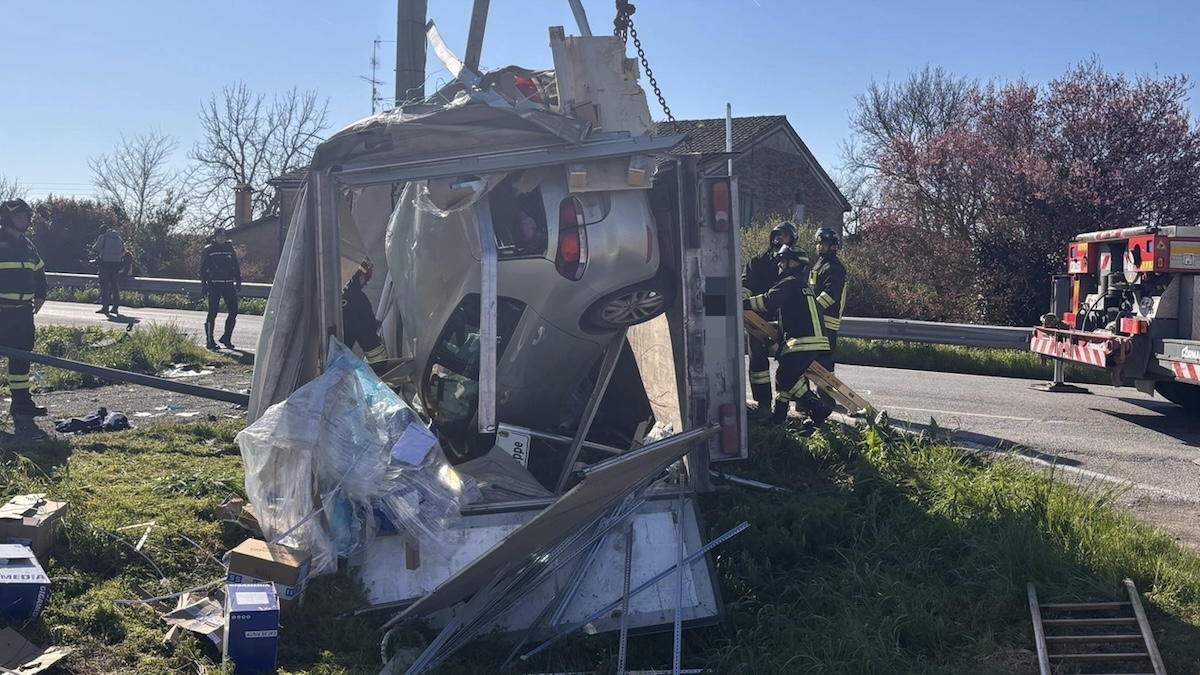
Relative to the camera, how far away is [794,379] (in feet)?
24.6

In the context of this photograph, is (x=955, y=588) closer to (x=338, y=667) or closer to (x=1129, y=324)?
(x=338, y=667)

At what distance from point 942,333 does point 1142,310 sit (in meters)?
4.41

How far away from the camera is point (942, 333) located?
1343 centimetres

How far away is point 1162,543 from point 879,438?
1.80 m

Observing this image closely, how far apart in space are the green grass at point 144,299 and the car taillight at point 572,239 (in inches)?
689

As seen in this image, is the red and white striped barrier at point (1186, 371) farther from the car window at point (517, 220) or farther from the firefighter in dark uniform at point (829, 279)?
the car window at point (517, 220)

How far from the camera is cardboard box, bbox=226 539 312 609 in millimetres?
4039

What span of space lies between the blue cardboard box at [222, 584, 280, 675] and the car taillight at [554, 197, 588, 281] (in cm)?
208

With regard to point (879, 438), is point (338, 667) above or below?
below

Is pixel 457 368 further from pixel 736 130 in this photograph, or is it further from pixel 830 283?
pixel 736 130

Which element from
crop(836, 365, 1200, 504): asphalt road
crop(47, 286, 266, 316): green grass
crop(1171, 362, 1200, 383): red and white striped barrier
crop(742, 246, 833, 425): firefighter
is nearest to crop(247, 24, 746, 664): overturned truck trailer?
crop(742, 246, 833, 425): firefighter

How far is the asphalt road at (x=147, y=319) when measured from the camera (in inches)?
616

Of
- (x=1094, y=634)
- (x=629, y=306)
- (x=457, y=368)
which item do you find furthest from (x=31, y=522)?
(x=1094, y=634)

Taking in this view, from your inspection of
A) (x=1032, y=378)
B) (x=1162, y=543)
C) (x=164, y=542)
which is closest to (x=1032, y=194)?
(x=1032, y=378)
